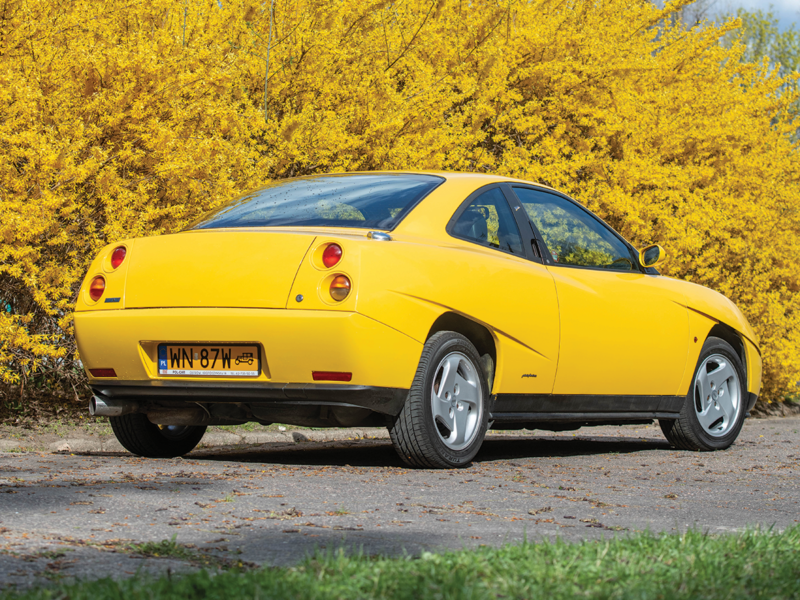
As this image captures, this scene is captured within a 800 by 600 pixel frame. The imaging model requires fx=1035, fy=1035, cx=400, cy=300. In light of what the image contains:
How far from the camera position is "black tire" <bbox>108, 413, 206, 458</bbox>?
19.9 ft

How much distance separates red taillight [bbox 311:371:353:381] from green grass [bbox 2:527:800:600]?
1.93 m

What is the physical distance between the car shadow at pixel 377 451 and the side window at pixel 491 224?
1311 millimetres

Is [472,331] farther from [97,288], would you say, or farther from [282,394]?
[97,288]

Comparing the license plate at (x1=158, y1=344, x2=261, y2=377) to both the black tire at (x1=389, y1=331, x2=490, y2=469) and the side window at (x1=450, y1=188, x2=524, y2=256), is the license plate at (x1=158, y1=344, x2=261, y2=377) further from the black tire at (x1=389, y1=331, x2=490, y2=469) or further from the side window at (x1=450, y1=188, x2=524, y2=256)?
the side window at (x1=450, y1=188, x2=524, y2=256)

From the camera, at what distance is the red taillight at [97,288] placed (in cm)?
550

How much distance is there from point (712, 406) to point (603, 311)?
1.68 metres

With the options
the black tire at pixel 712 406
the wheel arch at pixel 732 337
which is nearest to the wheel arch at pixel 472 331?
the black tire at pixel 712 406

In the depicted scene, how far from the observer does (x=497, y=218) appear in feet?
20.1

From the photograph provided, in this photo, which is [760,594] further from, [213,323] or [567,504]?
[213,323]

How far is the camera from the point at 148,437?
612cm

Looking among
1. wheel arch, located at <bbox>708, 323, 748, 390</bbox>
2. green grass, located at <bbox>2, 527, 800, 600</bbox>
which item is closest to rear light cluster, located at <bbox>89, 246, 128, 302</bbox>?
green grass, located at <bbox>2, 527, 800, 600</bbox>

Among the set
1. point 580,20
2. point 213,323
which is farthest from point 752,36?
point 213,323

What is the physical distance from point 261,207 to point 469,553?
11.3 ft

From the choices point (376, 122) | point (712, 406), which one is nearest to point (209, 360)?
point (712, 406)
